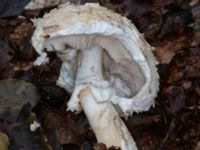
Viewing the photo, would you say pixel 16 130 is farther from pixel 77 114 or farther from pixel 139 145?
pixel 139 145

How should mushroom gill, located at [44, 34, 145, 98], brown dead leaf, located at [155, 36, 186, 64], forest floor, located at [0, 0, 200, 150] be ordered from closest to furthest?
mushroom gill, located at [44, 34, 145, 98], forest floor, located at [0, 0, 200, 150], brown dead leaf, located at [155, 36, 186, 64]

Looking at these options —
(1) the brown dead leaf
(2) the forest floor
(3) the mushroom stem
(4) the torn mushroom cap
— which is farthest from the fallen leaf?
(1) the brown dead leaf

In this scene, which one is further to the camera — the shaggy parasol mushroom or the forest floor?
the forest floor

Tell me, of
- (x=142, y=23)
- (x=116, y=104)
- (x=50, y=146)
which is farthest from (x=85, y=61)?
(x=142, y=23)

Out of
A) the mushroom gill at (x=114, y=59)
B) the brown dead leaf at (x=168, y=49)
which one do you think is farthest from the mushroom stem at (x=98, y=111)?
the brown dead leaf at (x=168, y=49)

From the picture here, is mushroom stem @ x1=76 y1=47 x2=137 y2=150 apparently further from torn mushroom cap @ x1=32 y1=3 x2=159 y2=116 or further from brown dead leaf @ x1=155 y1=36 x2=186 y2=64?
brown dead leaf @ x1=155 y1=36 x2=186 y2=64

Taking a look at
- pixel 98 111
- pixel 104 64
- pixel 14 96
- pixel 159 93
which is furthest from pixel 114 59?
pixel 14 96
